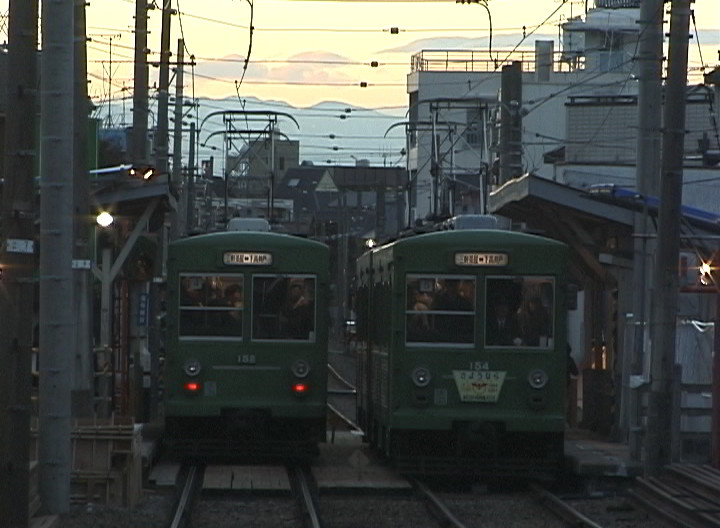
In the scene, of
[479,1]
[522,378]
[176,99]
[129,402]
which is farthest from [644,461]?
[176,99]

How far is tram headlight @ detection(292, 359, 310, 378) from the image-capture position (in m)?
19.3

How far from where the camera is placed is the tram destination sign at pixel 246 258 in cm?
1933

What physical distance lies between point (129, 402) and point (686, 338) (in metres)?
9.17

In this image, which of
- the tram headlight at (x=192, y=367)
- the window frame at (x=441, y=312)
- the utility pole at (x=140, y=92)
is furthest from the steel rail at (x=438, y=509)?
the utility pole at (x=140, y=92)

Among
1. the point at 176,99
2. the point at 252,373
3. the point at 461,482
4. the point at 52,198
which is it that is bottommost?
the point at 461,482

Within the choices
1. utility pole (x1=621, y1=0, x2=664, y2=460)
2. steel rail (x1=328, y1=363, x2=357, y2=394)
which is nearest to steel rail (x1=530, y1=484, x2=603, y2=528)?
utility pole (x1=621, y1=0, x2=664, y2=460)

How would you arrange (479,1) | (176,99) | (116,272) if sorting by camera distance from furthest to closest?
(176,99)
(479,1)
(116,272)

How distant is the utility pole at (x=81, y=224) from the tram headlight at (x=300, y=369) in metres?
2.43

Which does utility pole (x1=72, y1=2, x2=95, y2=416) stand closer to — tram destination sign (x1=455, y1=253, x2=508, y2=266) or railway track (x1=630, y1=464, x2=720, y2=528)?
tram destination sign (x1=455, y1=253, x2=508, y2=266)

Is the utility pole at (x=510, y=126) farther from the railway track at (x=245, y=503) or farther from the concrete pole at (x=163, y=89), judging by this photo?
the railway track at (x=245, y=503)

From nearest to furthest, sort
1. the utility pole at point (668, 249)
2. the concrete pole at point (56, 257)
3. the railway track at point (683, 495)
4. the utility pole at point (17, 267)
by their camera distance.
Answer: the utility pole at point (17, 267), the railway track at point (683, 495), the concrete pole at point (56, 257), the utility pole at point (668, 249)

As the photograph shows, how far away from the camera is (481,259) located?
59.2 feet

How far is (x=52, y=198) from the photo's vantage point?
13938 millimetres

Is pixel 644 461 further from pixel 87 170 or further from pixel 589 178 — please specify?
pixel 589 178
